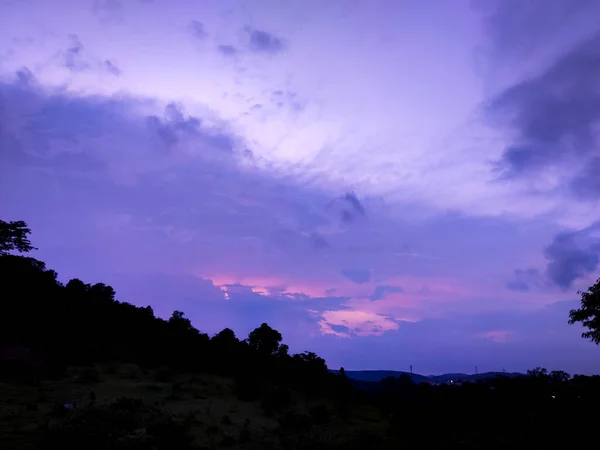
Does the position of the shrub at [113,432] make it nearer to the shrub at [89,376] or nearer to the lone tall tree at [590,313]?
the shrub at [89,376]

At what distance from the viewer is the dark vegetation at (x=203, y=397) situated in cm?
1442

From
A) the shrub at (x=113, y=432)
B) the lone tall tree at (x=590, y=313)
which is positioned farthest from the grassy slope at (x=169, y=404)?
the lone tall tree at (x=590, y=313)

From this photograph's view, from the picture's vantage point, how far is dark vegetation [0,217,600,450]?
1442cm

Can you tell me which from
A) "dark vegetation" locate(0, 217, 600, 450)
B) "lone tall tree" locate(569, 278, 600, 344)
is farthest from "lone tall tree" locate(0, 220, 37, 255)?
"lone tall tree" locate(569, 278, 600, 344)

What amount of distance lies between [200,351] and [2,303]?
11793mm

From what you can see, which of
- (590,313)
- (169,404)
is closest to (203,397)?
(169,404)

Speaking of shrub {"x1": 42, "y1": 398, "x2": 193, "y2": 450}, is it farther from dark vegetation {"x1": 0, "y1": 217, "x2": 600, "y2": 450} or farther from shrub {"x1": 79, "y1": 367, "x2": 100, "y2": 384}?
shrub {"x1": 79, "y1": 367, "x2": 100, "y2": 384}

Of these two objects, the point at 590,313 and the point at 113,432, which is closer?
the point at 113,432

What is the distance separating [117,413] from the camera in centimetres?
1456

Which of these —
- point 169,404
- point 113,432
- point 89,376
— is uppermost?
point 89,376

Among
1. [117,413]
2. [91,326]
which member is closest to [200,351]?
[91,326]

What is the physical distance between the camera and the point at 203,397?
2117 cm

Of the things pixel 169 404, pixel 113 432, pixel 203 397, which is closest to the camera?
pixel 113 432

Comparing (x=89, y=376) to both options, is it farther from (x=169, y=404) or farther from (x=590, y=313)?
(x=590, y=313)
